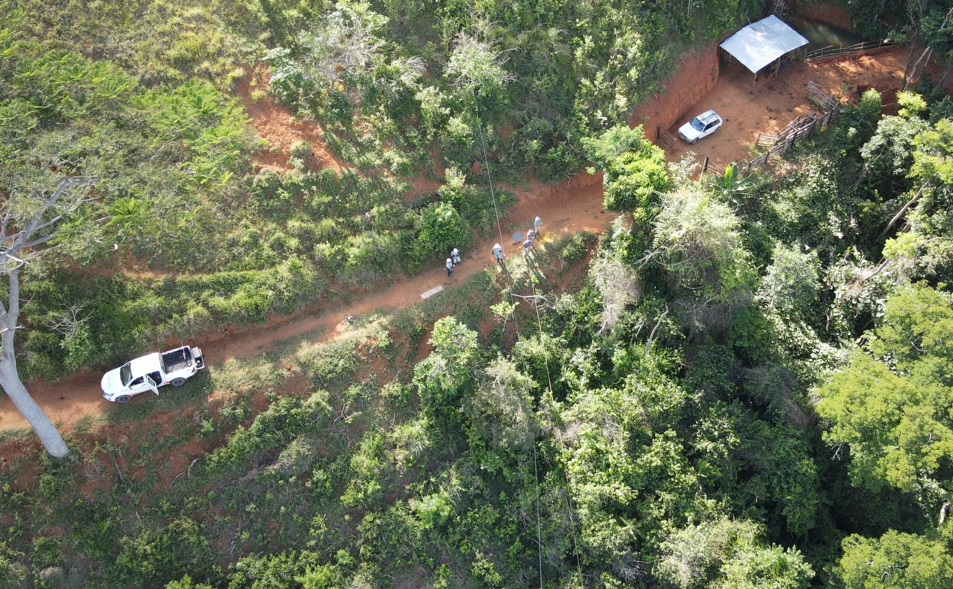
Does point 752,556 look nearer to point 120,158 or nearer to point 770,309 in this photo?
point 770,309

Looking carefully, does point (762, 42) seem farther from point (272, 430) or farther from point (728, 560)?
point (272, 430)

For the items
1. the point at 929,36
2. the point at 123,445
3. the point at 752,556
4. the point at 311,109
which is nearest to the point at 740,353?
the point at 752,556

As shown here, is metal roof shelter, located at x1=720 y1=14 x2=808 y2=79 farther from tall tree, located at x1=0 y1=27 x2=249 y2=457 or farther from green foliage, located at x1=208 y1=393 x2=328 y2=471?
green foliage, located at x1=208 y1=393 x2=328 y2=471

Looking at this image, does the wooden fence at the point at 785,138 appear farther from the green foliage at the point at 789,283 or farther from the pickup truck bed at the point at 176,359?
the pickup truck bed at the point at 176,359

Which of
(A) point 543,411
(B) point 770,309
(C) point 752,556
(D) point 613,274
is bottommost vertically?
(C) point 752,556

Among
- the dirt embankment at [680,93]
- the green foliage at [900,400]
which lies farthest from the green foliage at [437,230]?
the green foliage at [900,400]

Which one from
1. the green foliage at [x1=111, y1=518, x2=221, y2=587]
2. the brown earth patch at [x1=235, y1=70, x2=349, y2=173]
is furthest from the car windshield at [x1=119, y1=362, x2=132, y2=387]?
the brown earth patch at [x1=235, y1=70, x2=349, y2=173]

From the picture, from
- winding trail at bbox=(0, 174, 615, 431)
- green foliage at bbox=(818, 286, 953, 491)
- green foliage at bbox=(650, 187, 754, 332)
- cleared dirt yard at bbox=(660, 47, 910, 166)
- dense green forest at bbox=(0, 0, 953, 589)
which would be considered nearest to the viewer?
green foliage at bbox=(818, 286, 953, 491)
